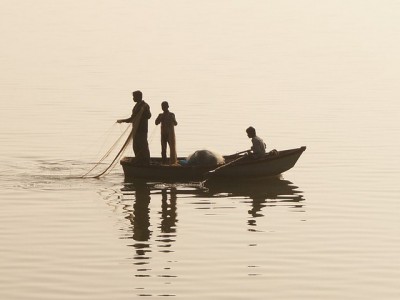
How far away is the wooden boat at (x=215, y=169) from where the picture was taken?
26.7 metres

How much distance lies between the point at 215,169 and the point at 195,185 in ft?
1.64

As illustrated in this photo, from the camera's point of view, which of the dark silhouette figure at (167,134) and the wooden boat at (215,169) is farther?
the dark silhouette figure at (167,134)

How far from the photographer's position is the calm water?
18906mm

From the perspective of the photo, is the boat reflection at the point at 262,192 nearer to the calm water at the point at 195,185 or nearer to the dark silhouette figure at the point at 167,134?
the calm water at the point at 195,185

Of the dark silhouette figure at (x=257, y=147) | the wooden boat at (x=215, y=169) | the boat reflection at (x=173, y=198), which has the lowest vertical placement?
the boat reflection at (x=173, y=198)

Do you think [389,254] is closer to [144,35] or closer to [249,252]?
[249,252]

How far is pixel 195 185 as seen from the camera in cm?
2669

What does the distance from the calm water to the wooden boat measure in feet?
0.99

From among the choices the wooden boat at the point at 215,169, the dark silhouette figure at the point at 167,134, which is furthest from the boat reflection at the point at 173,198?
the dark silhouette figure at the point at 167,134

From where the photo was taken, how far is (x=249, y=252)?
20422mm

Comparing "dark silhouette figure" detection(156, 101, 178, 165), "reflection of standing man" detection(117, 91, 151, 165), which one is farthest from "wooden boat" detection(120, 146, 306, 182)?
"dark silhouette figure" detection(156, 101, 178, 165)

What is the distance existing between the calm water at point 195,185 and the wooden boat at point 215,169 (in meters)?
0.30

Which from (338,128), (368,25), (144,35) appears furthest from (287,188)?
(368,25)

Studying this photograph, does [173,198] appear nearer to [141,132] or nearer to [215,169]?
[215,169]
